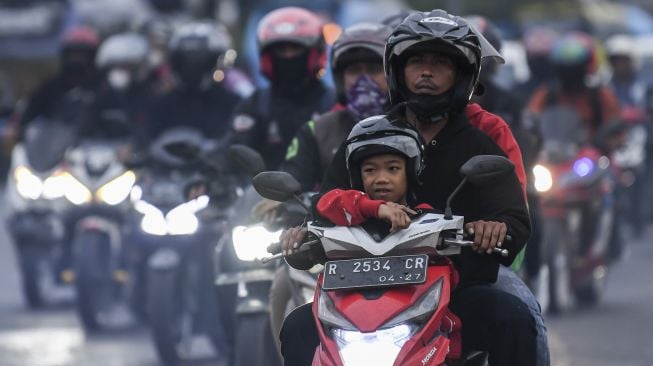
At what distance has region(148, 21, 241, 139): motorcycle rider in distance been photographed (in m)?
14.4

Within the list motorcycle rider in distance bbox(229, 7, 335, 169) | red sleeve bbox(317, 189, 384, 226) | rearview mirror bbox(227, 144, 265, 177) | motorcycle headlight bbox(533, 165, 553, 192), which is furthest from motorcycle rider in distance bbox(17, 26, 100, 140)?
red sleeve bbox(317, 189, 384, 226)

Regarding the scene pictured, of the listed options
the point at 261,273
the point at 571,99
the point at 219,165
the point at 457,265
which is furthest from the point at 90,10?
the point at 457,265

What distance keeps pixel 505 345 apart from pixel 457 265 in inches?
15.9

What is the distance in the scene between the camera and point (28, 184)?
16594 millimetres

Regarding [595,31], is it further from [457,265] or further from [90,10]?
[457,265]

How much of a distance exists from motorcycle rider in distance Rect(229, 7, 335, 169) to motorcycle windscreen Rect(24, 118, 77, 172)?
496 centimetres

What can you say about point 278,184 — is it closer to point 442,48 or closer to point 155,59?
point 442,48

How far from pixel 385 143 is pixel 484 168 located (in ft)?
1.11

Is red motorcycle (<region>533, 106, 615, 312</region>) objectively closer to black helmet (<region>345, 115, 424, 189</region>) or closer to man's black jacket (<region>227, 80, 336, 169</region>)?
man's black jacket (<region>227, 80, 336, 169</region>)

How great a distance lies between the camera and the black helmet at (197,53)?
47.8 ft

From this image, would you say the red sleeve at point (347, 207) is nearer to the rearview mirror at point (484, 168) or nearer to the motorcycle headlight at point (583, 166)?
the rearview mirror at point (484, 168)

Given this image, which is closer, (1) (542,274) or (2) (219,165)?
(2) (219,165)

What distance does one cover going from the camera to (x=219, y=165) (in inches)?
459

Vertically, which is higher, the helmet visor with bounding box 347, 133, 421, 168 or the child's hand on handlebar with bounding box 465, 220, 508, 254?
the helmet visor with bounding box 347, 133, 421, 168
